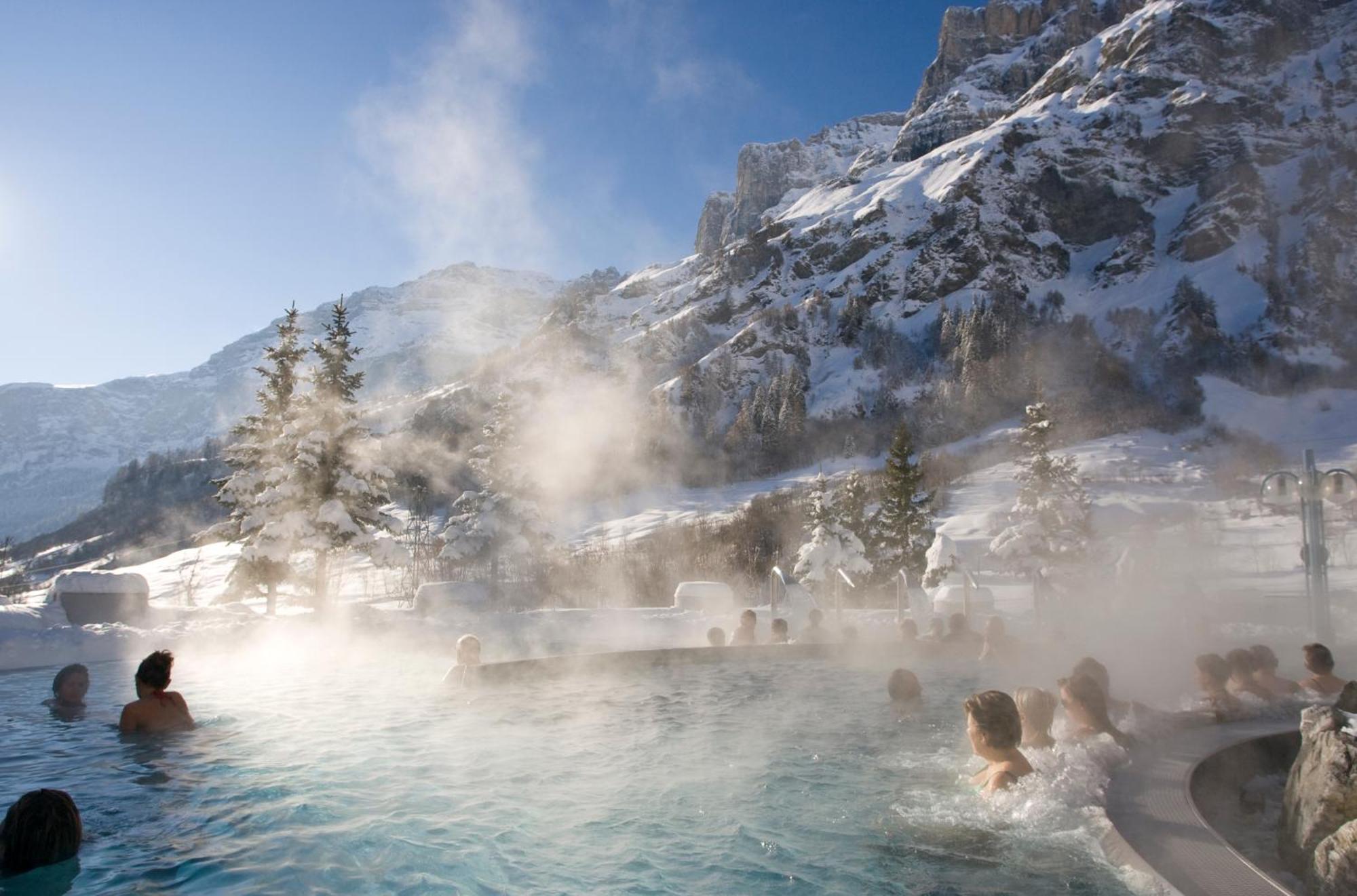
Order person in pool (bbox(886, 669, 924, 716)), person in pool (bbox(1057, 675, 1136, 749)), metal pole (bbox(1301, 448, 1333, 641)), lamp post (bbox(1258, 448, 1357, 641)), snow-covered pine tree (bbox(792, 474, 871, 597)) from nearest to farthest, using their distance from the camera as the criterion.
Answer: person in pool (bbox(1057, 675, 1136, 749)) < person in pool (bbox(886, 669, 924, 716)) < lamp post (bbox(1258, 448, 1357, 641)) < metal pole (bbox(1301, 448, 1333, 641)) < snow-covered pine tree (bbox(792, 474, 871, 597))

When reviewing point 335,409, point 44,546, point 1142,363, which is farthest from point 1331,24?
point 44,546

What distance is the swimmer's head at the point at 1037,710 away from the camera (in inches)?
192

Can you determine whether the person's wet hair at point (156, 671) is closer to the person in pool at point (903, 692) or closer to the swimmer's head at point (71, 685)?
the swimmer's head at point (71, 685)

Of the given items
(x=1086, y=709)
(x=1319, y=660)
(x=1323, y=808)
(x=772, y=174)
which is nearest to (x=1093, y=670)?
(x=1086, y=709)

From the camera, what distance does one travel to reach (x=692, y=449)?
184 feet

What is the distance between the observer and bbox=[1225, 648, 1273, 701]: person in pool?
19.7 ft

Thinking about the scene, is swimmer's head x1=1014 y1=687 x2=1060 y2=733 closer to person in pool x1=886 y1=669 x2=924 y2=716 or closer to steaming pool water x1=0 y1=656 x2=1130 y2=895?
steaming pool water x1=0 y1=656 x2=1130 y2=895

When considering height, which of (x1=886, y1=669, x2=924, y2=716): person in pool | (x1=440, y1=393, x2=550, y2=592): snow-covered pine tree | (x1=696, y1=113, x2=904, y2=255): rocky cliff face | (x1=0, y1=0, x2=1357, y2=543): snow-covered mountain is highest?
(x1=696, y1=113, x2=904, y2=255): rocky cliff face

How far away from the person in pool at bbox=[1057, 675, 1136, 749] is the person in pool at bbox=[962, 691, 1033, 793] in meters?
0.81

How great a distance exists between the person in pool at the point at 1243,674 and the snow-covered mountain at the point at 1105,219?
4982 cm

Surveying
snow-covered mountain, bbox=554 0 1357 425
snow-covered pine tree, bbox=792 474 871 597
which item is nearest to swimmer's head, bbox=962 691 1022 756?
snow-covered pine tree, bbox=792 474 871 597

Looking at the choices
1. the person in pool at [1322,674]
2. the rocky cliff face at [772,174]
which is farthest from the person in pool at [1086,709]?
the rocky cliff face at [772,174]

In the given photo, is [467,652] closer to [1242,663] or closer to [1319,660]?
[1242,663]

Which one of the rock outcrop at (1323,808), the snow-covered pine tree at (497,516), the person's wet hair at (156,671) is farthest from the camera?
the snow-covered pine tree at (497,516)
